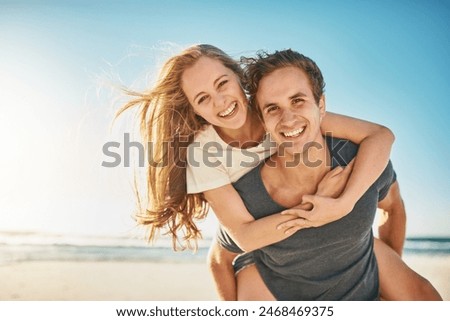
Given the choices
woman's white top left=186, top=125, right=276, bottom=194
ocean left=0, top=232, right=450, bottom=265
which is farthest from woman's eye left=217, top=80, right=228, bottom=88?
ocean left=0, top=232, right=450, bottom=265

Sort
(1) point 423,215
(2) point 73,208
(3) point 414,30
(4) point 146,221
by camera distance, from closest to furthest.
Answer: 1. (4) point 146,221
2. (3) point 414,30
3. (2) point 73,208
4. (1) point 423,215

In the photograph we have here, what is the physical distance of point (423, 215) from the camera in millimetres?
3672

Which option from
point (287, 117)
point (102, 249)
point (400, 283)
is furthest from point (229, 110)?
point (102, 249)

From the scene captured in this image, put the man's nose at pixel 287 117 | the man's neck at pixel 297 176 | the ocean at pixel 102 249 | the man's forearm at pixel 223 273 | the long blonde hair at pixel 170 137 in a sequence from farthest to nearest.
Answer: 1. the ocean at pixel 102 249
2. the man's forearm at pixel 223 273
3. the long blonde hair at pixel 170 137
4. the man's neck at pixel 297 176
5. the man's nose at pixel 287 117

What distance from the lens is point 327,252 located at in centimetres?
227

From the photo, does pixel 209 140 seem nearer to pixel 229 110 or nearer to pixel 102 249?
pixel 229 110

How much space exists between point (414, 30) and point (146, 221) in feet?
5.30

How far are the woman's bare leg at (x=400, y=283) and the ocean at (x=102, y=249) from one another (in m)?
1.39

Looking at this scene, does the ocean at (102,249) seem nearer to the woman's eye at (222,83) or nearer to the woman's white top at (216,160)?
the woman's white top at (216,160)

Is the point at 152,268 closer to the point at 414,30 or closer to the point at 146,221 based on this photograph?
the point at 146,221

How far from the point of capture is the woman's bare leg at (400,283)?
2.40 meters

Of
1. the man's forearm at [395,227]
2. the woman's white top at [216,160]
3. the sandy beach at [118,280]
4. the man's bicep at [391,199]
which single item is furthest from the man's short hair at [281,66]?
the sandy beach at [118,280]

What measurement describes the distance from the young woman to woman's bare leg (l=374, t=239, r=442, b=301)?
0.42 metres
